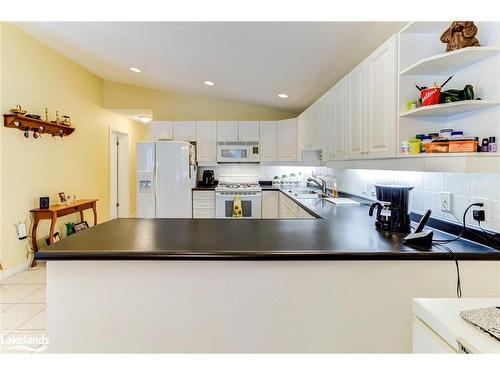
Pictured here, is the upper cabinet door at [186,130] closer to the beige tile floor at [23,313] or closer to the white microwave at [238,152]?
the white microwave at [238,152]

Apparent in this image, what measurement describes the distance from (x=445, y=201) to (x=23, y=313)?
129 inches

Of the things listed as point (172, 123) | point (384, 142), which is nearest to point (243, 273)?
point (384, 142)

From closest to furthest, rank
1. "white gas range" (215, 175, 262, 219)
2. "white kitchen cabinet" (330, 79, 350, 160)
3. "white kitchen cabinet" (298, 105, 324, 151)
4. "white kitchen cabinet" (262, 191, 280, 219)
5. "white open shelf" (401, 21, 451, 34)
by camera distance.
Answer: "white open shelf" (401, 21, 451, 34) < "white kitchen cabinet" (330, 79, 350, 160) < "white kitchen cabinet" (298, 105, 324, 151) < "white gas range" (215, 175, 262, 219) < "white kitchen cabinet" (262, 191, 280, 219)

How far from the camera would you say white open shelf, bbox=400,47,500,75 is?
1.45 metres

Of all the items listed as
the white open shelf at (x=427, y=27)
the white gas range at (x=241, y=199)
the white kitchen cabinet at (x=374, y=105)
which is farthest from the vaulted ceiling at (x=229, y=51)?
the white gas range at (x=241, y=199)

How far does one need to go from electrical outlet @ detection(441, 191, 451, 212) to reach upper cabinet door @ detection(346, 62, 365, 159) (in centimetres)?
64

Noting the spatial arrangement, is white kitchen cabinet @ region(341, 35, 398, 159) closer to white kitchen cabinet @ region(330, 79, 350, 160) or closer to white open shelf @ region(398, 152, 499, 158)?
white kitchen cabinet @ region(330, 79, 350, 160)

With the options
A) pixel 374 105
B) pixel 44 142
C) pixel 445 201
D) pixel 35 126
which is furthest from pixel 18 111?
pixel 445 201

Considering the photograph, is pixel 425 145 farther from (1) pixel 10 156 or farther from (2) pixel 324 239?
(1) pixel 10 156

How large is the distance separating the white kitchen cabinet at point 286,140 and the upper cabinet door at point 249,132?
0.37 metres

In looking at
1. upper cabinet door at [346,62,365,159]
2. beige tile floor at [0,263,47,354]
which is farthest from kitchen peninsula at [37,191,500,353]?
upper cabinet door at [346,62,365,159]

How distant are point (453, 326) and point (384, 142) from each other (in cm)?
128

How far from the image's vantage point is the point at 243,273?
4.72 feet

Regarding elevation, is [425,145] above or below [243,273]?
above
